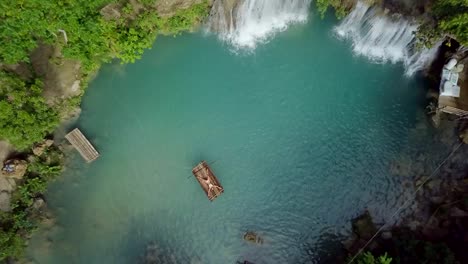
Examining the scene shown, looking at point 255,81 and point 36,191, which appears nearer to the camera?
point 36,191

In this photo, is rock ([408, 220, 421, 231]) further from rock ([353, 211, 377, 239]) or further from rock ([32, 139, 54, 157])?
rock ([32, 139, 54, 157])

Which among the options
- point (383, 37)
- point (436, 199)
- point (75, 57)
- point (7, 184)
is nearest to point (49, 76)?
point (75, 57)

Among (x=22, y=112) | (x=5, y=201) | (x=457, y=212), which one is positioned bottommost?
(x=457, y=212)

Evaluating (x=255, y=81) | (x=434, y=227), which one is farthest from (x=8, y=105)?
(x=434, y=227)

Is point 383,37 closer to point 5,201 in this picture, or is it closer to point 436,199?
point 436,199

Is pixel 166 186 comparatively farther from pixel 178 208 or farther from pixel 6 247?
pixel 6 247

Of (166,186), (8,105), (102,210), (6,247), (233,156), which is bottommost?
(233,156)

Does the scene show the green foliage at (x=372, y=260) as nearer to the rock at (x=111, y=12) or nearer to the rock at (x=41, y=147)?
the rock at (x=41, y=147)
